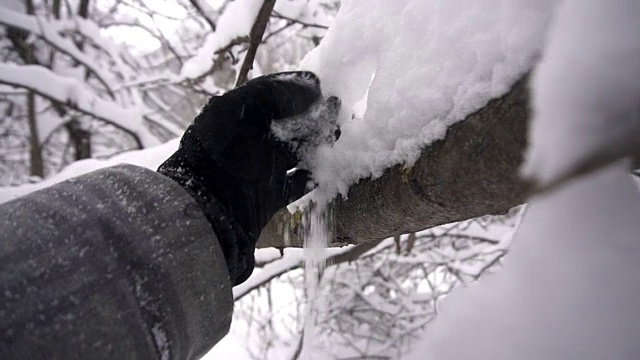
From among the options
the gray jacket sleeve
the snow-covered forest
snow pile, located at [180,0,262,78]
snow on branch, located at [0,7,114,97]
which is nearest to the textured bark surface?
the snow-covered forest

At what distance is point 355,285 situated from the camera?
305 centimetres

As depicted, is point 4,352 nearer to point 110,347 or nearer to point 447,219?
point 110,347

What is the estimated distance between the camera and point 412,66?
0.60 metres

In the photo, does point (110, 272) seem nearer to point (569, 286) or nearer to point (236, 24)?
point (569, 286)

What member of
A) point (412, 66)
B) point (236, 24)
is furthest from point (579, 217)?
point (236, 24)

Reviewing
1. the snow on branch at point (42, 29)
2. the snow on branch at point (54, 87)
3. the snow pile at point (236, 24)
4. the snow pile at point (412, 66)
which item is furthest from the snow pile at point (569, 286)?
the snow on branch at point (42, 29)

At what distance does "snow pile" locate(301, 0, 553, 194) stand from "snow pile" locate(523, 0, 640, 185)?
3.8 inches

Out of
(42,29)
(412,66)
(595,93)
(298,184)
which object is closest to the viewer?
(595,93)

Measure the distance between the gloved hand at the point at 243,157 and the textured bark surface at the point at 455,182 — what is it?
0.14 meters

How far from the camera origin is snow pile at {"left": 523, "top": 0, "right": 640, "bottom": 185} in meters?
0.31

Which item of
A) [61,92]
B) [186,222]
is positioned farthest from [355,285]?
[186,222]

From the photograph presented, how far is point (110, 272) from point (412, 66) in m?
0.44

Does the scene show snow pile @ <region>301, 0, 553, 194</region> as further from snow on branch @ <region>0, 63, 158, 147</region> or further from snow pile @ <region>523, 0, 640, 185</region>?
snow on branch @ <region>0, 63, 158, 147</region>

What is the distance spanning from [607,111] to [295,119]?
0.50m
